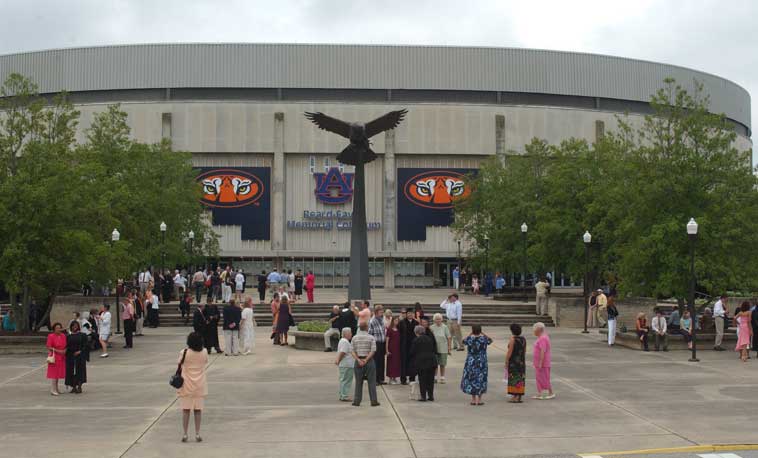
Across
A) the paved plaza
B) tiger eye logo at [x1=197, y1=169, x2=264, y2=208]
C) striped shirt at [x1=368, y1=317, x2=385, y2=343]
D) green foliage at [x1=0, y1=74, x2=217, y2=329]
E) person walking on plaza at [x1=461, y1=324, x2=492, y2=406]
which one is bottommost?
the paved plaza

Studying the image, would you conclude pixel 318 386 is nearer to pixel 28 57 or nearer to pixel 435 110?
pixel 435 110

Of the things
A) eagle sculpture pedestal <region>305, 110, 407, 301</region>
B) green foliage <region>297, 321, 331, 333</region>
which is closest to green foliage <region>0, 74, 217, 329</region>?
green foliage <region>297, 321, 331, 333</region>

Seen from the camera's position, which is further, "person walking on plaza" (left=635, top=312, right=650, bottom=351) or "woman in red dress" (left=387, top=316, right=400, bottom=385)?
"person walking on plaza" (left=635, top=312, right=650, bottom=351)

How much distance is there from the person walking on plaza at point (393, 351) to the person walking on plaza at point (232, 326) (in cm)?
684

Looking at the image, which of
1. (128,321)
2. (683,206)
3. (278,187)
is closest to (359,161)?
(128,321)

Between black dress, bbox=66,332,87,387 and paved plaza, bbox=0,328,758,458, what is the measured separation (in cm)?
35

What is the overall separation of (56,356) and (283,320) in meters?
10.8

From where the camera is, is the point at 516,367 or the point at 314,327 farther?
the point at 314,327

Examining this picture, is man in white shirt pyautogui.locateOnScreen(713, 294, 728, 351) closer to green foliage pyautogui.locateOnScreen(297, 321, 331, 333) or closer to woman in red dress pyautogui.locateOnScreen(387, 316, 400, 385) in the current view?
green foliage pyautogui.locateOnScreen(297, 321, 331, 333)

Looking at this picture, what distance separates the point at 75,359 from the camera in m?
18.2

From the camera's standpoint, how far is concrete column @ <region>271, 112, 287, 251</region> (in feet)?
224

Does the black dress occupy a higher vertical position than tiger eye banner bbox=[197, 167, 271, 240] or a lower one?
lower

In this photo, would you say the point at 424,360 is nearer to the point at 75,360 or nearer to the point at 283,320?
the point at 75,360

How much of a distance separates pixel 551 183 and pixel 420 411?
30.2m
